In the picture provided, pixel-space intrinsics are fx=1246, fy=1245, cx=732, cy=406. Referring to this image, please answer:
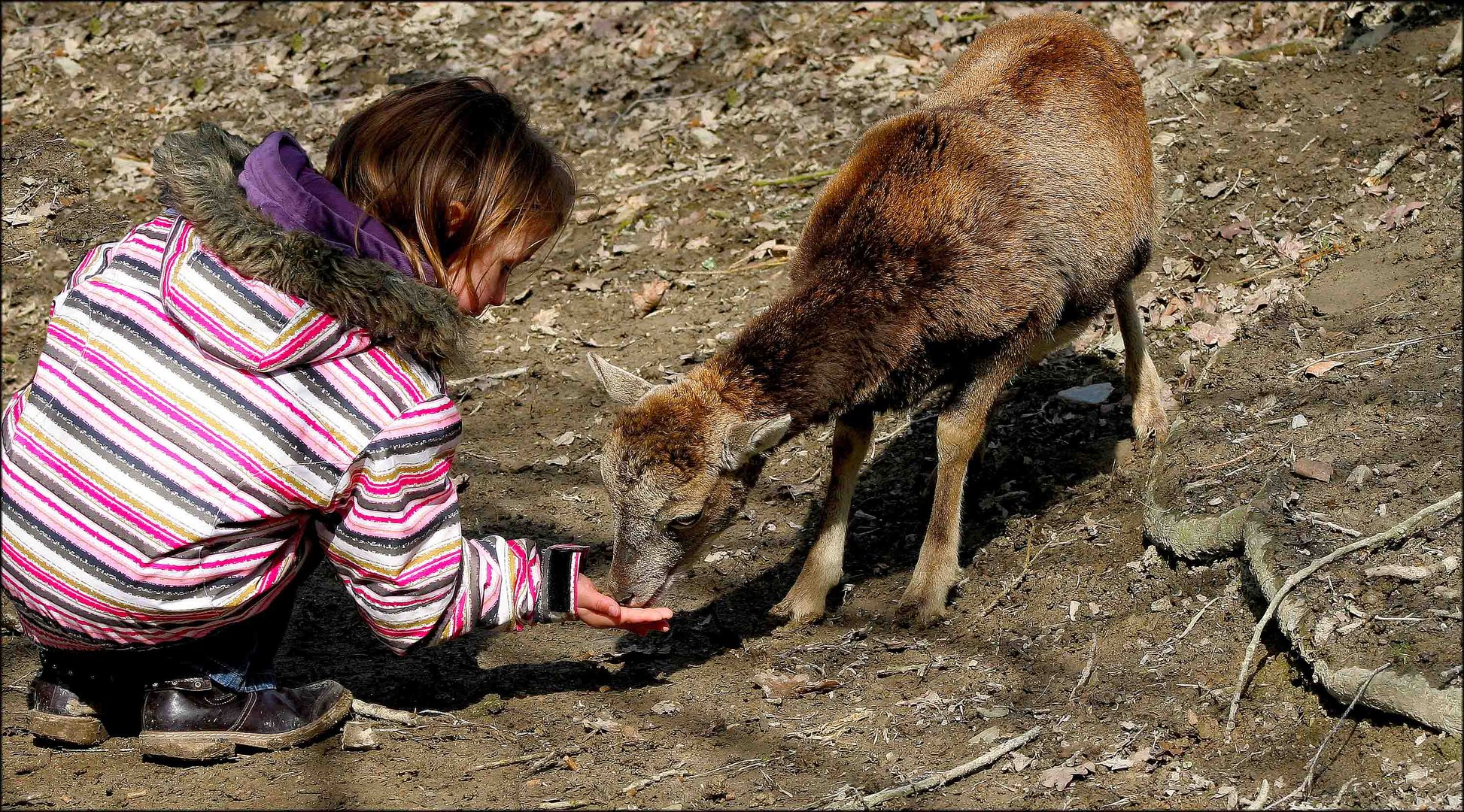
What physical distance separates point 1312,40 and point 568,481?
6.05 metres

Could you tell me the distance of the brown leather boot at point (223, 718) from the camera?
4.07 m

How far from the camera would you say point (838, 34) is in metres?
10.1

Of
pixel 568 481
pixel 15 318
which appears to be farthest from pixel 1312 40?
pixel 15 318

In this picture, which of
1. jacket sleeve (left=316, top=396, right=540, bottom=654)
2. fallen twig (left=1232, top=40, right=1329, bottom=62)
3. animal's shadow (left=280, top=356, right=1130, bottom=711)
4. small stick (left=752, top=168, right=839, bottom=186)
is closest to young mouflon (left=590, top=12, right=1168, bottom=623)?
animal's shadow (left=280, top=356, right=1130, bottom=711)

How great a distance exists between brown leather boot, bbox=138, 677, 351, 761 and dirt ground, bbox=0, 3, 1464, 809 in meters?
0.09

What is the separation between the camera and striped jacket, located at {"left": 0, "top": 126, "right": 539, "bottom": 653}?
3.54 m

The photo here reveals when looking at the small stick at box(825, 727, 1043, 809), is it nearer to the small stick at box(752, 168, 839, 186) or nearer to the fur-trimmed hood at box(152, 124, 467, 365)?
the fur-trimmed hood at box(152, 124, 467, 365)

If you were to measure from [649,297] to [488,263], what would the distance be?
400 centimetres

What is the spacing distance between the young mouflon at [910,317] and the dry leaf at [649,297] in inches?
99.5

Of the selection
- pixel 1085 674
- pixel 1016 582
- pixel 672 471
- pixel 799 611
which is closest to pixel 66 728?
pixel 672 471

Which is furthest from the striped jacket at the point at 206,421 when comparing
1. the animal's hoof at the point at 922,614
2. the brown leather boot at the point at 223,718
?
the animal's hoof at the point at 922,614

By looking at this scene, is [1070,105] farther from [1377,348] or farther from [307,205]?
[307,205]

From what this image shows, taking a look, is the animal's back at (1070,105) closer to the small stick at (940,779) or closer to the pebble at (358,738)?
the small stick at (940,779)

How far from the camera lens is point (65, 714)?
4.18 meters
